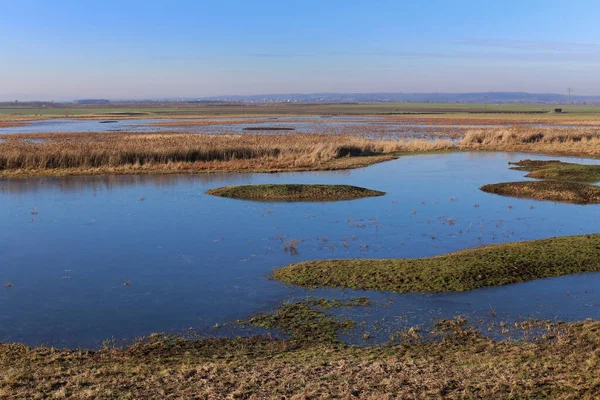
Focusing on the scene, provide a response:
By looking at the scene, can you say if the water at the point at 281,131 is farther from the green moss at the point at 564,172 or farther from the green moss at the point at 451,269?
the green moss at the point at 451,269

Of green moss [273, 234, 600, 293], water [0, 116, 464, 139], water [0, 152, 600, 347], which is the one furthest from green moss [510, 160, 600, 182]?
water [0, 116, 464, 139]

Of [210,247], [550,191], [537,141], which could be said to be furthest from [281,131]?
[210,247]

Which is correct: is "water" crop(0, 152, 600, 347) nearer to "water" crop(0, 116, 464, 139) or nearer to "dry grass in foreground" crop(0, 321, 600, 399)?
"dry grass in foreground" crop(0, 321, 600, 399)

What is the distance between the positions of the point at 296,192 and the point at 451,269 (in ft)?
46.5

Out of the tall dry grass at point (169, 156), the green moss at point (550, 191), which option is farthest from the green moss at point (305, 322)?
the tall dry grass at point (169, 156)

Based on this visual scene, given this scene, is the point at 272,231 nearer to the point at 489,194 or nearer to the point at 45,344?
the point at 45,344

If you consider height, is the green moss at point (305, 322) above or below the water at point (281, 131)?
below

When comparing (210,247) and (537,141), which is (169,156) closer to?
(210,247)

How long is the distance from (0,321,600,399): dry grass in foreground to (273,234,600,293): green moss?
3.06m

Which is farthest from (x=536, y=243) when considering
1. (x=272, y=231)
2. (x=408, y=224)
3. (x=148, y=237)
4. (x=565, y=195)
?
(x=148, y=237)

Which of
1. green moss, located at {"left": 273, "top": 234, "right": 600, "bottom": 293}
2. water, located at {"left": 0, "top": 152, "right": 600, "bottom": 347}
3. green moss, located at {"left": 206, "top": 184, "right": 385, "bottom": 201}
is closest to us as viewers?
water, located at {"left": 0, "top": 152, "right": 600, "bottom": 347}

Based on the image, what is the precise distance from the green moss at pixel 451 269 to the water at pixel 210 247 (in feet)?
1.57

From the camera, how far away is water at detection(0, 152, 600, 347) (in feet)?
40.9

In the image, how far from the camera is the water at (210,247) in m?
12.5
